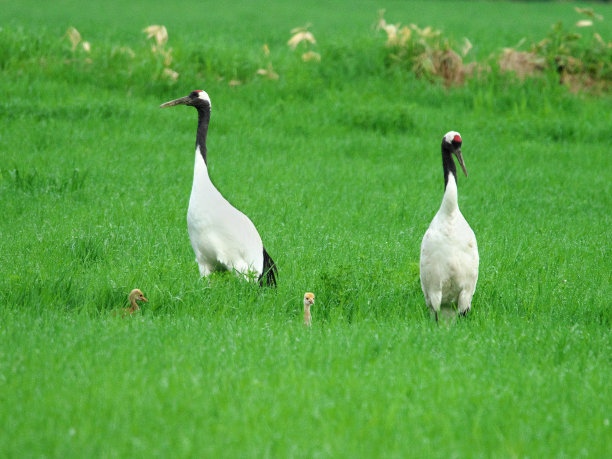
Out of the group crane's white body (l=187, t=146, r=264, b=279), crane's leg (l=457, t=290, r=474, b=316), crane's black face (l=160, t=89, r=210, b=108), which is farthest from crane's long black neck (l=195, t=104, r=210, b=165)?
crane's leg (l=457, t=290, r=474, b=316)

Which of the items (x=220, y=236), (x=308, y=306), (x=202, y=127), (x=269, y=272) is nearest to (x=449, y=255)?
(x=308, y=306)

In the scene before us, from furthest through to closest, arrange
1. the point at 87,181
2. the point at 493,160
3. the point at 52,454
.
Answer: the point at 493,160, the point at 87,181, the point at 52,454

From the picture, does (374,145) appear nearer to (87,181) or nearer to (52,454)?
(87,181)

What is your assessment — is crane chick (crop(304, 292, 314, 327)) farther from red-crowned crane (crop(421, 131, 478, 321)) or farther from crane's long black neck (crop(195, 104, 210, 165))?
crane's long black neck (crop(195, 104, 210, 165))

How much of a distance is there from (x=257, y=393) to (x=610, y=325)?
3.37 m

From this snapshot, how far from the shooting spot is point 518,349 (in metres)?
5.68

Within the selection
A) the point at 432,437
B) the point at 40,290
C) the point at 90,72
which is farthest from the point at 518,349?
the point at 90,72

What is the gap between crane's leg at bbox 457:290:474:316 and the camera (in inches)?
255

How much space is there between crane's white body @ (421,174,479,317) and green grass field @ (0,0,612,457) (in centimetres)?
35

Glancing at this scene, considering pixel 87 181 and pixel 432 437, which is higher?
pixel 432 437

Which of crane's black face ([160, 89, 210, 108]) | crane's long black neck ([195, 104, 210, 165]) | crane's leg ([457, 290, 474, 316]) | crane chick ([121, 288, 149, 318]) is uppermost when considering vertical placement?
crane's black face ([160, 89, 210, 108])

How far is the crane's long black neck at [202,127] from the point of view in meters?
7.26

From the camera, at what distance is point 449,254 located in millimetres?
6254

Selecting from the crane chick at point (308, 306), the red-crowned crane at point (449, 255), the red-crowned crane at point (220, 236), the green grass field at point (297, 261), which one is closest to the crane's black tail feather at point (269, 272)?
the red-crowned crane at point (220, 236)
